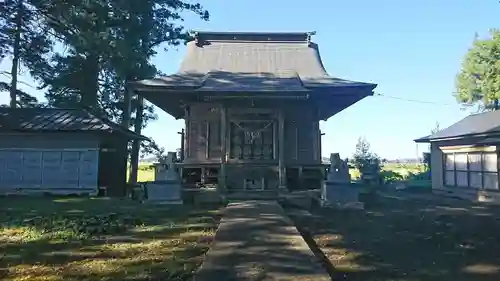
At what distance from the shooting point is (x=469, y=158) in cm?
1920

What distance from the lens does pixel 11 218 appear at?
1002 cm

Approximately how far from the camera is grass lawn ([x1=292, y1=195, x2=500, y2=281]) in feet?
17.5

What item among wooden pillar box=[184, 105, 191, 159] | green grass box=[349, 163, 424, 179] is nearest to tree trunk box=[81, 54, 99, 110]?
wooden pillar box=[184, 105, 191, 159]

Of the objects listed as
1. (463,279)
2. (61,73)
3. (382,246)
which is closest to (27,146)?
(61,73)

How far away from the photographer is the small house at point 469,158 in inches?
688

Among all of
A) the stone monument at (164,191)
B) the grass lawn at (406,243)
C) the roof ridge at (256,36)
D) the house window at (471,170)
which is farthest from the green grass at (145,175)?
the grass lawn at (406,243)

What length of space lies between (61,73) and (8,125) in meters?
6.47

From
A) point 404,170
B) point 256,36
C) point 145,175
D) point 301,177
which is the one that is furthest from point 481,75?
point 145,175

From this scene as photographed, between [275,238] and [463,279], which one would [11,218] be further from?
[463,279]

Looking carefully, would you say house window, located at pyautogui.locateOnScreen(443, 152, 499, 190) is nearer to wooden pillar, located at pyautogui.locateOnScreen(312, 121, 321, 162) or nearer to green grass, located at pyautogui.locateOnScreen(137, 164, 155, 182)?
wooden pillar, located at pyautogui.locateOnScreen(312, 121, 321, 162)

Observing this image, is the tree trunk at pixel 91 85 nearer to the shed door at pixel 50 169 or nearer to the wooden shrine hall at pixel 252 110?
the shed door at pixel 50 169

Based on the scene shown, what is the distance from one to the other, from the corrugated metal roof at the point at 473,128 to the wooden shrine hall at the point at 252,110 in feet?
19.6

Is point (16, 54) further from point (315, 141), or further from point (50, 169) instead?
point (315, 141)

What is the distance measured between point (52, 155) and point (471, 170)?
1794cm
